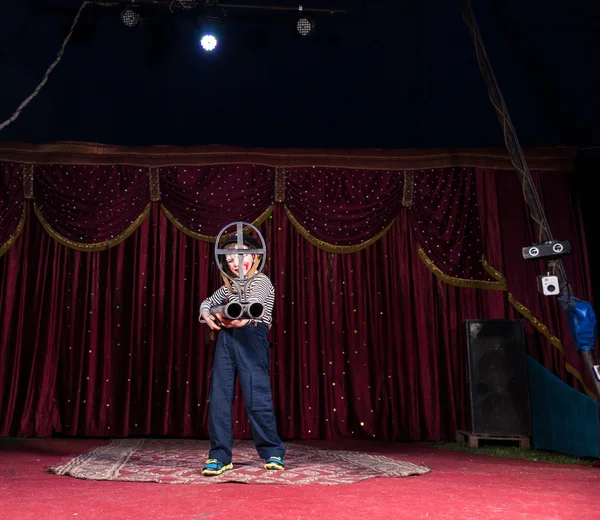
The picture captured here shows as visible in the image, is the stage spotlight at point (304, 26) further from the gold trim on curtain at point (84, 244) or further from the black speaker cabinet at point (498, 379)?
the black speaker cabinet at point (498, 379)

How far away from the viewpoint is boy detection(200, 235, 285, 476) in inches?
122

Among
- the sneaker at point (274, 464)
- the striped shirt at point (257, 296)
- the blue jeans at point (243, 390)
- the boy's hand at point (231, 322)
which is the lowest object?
the sneaker at point (274, 464)

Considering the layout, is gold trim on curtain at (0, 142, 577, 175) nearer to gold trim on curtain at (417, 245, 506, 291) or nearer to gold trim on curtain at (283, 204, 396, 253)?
gold trim on curtain at (283, 204, 396, 253)

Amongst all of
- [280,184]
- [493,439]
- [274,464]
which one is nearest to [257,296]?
[274,464]

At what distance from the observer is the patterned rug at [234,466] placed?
294cm

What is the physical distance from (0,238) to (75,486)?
3310mm

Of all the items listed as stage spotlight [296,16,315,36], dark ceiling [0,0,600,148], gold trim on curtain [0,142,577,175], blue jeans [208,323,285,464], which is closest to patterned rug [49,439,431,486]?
blue jeans [208,323,285,464]

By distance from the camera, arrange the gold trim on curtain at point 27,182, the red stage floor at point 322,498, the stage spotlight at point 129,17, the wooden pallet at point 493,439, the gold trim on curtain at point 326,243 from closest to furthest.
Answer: the red stage floor at point 322,498, the wooden pallet at point 493,439, the stage spotlight at point 129,17, the gold trim on curtain at point 27,182, the gold trim on curtain at point 326,243

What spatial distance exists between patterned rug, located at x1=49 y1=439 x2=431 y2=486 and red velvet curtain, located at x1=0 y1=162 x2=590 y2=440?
87 cm

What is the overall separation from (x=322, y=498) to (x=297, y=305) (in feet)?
10.1

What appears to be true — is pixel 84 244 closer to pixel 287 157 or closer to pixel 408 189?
pixel 287 157

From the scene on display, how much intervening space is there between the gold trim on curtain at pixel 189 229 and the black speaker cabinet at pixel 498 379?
209 centimetres

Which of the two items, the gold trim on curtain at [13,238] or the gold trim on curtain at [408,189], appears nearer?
the gold trim on curtain at [13,238]

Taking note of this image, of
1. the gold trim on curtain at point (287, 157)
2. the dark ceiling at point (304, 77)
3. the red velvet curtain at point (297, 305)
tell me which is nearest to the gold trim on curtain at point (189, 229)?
the red velvet curtain at point (297, 305)
